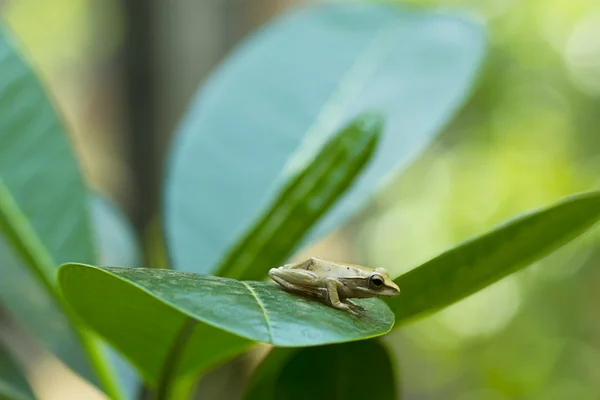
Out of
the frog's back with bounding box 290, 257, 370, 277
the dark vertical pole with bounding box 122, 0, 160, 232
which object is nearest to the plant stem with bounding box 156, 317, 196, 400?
the frog's back with bounding box 290, 257, 370, 277

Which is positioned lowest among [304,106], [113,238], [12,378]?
[12,378]

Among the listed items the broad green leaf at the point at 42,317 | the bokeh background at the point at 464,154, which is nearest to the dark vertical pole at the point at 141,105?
the bokeh background at the point at 464,154

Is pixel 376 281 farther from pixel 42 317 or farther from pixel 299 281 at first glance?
pixel 42 317

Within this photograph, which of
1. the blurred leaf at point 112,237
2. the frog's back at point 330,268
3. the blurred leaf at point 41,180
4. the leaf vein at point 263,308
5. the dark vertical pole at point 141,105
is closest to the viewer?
the leaf vein at point 263,308

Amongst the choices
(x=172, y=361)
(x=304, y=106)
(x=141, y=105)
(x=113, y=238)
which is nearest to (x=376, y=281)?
(x=172, y=361)

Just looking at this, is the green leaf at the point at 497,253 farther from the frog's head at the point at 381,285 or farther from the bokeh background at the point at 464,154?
the bokeh background at the point at 464,154

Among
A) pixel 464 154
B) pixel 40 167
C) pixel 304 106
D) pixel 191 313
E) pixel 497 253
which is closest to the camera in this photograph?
pixel 191 313

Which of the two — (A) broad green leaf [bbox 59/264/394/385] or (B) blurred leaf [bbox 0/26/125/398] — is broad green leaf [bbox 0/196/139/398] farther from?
(A) broad green leaf [bbox 59/264/394/385]
